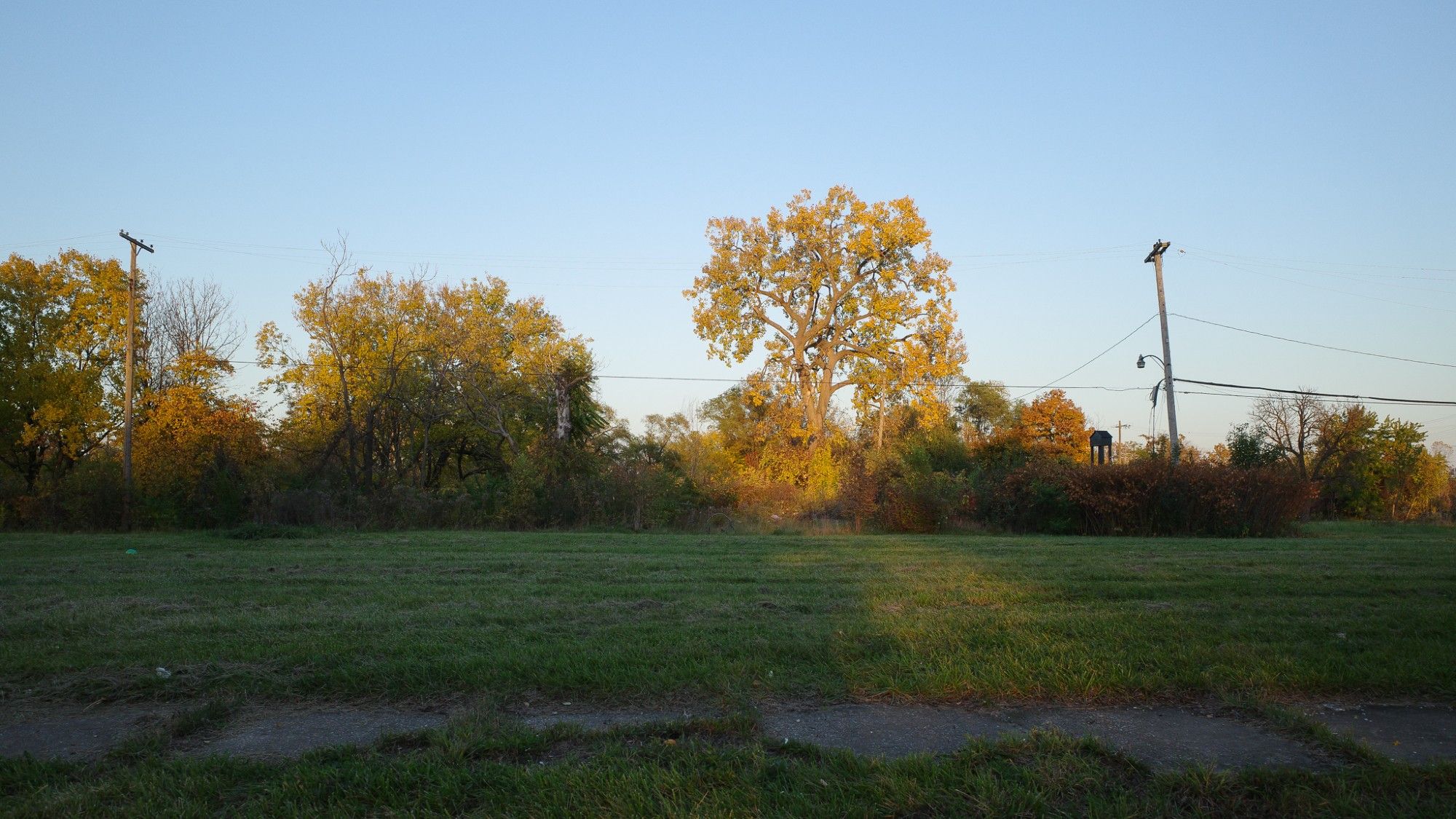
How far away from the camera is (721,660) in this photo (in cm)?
555

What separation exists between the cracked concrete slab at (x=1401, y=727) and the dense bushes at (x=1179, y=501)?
16.7m

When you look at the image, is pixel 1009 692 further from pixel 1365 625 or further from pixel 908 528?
pixel 908 528

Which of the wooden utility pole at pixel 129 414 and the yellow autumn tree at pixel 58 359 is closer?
the wooden utility pole at pixel 129 414

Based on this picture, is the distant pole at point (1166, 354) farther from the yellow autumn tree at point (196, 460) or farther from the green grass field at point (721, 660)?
the yellow autumn tree at point (196, 460)

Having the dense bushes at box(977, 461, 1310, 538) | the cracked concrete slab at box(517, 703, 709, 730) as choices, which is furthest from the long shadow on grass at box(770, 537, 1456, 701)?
the dense bushes at box(977, 461, 1310, 538)

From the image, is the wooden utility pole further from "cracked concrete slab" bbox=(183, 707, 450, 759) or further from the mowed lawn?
"cracked concrete slab" bbox=(183, 707, 450, 759)

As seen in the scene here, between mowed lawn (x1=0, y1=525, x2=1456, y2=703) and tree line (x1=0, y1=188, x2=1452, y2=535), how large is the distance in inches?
386

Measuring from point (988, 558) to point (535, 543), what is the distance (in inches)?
326

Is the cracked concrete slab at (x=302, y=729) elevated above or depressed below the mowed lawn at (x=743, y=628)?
below

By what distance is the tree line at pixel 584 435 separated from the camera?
71.9ft

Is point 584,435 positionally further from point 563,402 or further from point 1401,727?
point 1401,727

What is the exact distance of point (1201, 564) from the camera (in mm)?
10508

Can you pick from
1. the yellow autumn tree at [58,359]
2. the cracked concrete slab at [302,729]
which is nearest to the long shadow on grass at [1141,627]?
the cracked concrete slab at [302,729]

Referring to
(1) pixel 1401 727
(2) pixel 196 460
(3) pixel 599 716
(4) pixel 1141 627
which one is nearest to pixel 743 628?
(3) pixel 599 716
